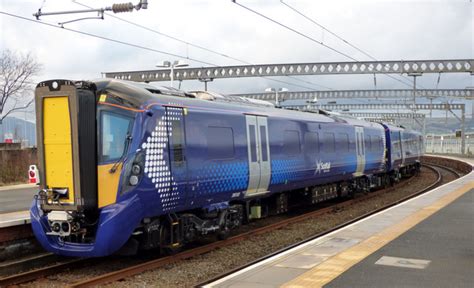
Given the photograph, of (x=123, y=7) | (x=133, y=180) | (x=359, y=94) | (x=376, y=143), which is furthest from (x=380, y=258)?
(x=359, y=94)

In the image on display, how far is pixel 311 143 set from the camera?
1542 cm

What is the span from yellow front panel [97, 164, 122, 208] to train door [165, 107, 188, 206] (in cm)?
105

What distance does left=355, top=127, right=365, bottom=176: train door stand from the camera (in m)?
20.2

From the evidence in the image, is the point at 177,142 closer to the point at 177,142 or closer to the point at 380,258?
the point at 177,142

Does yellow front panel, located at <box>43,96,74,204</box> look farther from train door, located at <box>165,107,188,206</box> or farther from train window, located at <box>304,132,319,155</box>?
train window, located at <box>304,132,319,155</box>

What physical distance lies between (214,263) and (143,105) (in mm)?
3309

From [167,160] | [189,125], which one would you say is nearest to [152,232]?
[167,160]

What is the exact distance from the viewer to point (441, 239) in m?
10.3

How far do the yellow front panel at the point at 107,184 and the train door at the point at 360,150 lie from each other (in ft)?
43.6

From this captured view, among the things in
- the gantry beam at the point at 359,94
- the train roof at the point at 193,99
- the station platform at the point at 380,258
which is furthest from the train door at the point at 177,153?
the gantry beam at the point at 359,94

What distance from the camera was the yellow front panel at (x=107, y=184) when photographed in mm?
8453

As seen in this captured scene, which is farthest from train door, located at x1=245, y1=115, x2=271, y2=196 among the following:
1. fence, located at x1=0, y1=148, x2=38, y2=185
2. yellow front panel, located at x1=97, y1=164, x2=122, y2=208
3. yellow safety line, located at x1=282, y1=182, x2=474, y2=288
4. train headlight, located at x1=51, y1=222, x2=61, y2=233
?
fence, located at x1=0, y1=148, x2=38, y2=185

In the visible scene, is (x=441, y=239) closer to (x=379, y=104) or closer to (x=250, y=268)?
(x=250, y=268)

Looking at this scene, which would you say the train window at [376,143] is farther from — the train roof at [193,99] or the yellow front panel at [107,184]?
the yellow front panel at [107,184]
